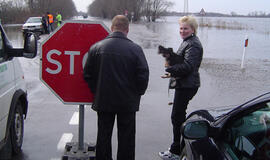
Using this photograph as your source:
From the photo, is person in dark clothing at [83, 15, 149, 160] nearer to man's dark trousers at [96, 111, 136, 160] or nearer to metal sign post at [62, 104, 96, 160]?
man's dark trousers at [96, 111, 136, 160]

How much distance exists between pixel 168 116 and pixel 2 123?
11.3 feet

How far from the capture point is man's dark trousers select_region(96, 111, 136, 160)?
3.28 m

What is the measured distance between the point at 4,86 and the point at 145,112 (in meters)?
3.30

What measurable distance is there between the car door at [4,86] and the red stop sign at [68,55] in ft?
1.45

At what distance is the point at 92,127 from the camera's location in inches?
205

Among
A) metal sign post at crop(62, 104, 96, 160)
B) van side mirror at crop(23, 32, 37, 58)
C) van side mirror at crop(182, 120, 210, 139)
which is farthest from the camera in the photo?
van side mirror at crop(23, 32, 37, 58)

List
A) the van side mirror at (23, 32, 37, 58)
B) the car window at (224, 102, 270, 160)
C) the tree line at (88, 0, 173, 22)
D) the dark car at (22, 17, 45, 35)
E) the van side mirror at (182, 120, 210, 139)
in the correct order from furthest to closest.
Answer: the tree line at (88, 0, 173, 22), the dark car at (22, 17, 45, 35), the van side mirror at (23, 32, 37, 58), the van side mirror at (182, 120, 210, 139), the car window at (224, 102, 270, 160)

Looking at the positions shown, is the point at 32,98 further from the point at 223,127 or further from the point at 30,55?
the point at 223,127

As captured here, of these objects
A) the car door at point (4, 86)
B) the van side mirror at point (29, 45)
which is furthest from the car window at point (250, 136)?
the van side mirror at point (29, 45)

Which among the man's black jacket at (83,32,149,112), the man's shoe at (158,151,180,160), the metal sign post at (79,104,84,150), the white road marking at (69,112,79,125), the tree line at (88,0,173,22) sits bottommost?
the man's shoe at (158,151,180,160)

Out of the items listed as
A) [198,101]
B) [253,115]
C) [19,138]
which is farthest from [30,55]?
[198,101]

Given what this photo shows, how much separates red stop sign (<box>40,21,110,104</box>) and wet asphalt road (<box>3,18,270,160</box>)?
1.21 meters

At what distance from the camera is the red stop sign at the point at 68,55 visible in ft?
11.0

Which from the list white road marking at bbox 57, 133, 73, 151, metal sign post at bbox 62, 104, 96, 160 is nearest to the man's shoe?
metal sign post at bbox 62, 104, 96, 160
